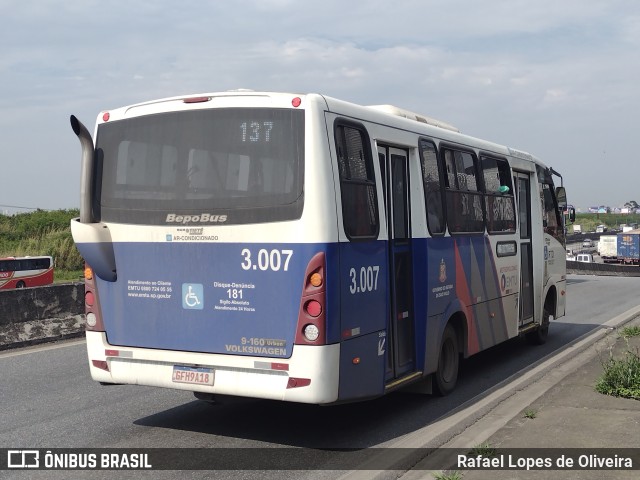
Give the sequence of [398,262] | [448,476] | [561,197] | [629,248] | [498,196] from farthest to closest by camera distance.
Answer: [629,248], [561,197], [498,196], [398,262], [448,476]

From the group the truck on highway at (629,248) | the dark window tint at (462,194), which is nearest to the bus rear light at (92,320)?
the dark window tint at (462,194)

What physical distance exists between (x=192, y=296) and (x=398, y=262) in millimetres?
2167

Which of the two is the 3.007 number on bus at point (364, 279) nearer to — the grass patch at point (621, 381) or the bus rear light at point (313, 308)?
the bus rear light at point (313, 308)

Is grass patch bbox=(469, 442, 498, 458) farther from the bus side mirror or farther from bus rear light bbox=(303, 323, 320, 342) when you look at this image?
the bus side mirror

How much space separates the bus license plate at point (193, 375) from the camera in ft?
23.3

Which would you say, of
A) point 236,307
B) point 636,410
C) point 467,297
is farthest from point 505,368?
point 236,307

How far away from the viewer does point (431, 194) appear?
8977 mm

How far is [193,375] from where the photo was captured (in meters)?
7.17

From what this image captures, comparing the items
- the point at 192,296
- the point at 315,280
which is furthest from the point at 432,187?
the point at 192,296

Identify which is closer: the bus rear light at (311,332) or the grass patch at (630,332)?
the bus rear light at (311,332)

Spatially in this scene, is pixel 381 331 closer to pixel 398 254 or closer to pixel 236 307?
pixel 398 254

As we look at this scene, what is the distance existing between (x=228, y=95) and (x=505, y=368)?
252 inches

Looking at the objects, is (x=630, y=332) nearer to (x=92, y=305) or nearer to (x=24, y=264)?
(x=92, y=305)

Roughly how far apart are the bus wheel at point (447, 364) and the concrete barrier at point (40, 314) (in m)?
7.28
